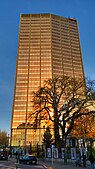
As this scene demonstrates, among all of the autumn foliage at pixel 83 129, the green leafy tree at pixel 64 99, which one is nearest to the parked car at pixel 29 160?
the green leafy tree at pixel 64 99

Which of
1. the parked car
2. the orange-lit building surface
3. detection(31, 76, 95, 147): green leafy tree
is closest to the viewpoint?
the parked car

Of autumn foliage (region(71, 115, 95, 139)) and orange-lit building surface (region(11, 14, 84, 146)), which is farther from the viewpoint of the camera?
orange-lit building surface (region(11, 14, 84, 146))

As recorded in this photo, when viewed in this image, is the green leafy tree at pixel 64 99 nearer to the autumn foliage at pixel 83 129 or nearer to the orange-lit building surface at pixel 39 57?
the autumn foliage at pixel 83 129

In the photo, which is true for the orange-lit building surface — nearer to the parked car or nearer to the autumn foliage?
the autumn foliage

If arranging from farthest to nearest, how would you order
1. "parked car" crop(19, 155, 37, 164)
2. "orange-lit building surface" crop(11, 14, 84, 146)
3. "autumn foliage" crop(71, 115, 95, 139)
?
1. "orange-lit building surface" crop(11, 14, 84, 146)
2. "autumn foliage" crop(71, 115, 95, 139)
3. "parked car" crop(19, 155, 37, 164)

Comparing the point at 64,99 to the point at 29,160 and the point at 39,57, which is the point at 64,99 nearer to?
the point at 29,160

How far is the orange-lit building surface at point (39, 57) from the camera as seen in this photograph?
5226 inches

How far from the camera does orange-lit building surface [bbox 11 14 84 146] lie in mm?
132750

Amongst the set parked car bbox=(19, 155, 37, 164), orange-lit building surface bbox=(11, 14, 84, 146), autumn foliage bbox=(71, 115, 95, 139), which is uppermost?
orange-lit building surface bbox=(11, 14, 84, 146)

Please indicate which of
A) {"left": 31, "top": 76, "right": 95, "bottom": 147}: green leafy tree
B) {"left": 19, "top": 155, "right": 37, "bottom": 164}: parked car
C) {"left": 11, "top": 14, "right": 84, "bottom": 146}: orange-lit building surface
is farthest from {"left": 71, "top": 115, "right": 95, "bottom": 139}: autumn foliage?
{"left": 11, "top": 14, "right": 84, "bottom": 146}: orange-lit building surface

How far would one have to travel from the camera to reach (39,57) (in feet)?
490

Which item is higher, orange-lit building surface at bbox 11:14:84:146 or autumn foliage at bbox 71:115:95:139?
orange-lit building surface at bbox 11:14:84:146

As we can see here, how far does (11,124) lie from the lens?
132 m

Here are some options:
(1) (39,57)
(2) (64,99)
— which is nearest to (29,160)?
(2) (64,99)
